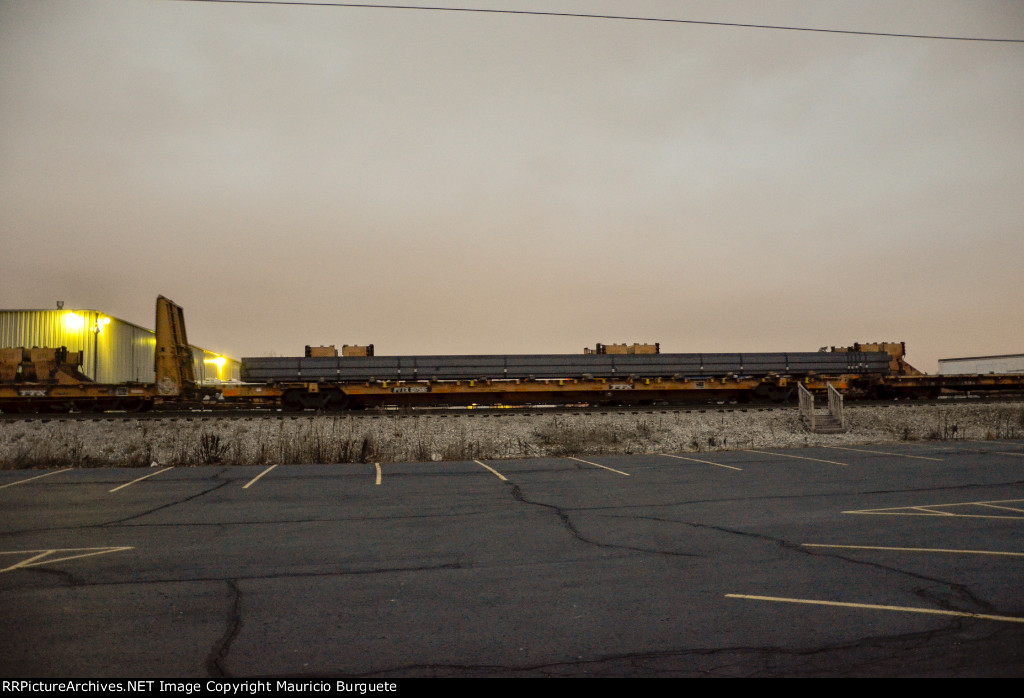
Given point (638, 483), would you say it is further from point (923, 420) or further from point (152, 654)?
point (923, 420)

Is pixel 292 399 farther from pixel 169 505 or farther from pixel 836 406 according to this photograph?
pixel 836 406

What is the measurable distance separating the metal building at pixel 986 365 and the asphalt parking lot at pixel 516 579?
3966cm

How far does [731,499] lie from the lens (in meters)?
8.91

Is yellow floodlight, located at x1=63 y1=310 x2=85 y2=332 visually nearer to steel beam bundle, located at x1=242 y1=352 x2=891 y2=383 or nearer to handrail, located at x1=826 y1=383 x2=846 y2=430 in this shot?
steel beam bundle, located at x1=242 y1=352 x2=891 y2=383

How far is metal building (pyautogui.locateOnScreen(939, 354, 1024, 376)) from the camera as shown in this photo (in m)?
42.6

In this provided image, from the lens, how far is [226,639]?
3908 mm

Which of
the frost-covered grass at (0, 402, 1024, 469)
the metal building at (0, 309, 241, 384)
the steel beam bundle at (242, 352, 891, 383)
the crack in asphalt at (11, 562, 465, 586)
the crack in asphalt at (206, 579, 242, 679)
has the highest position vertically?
the metal building at (0, 309, 241, 384)

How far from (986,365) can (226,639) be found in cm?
5712

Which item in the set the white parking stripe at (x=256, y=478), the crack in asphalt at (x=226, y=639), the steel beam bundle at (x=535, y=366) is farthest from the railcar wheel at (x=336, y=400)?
the crack in asphalt at (x=226, y=639)

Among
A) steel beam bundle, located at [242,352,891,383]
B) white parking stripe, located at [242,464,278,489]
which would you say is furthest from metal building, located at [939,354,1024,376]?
white parking stripe, located at [242,464,278,489]

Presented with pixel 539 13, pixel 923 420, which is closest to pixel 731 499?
pixel 539 13

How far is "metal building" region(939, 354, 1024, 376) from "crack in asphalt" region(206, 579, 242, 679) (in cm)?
4538

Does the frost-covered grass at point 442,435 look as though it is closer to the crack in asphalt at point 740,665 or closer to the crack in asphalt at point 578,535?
the crack in asphalt at point 578,535

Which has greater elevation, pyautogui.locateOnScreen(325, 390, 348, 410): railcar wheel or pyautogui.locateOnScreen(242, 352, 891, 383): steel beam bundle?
pyautogui.locateOnScreen(242, 352, 891, 383): steel beam bundle
